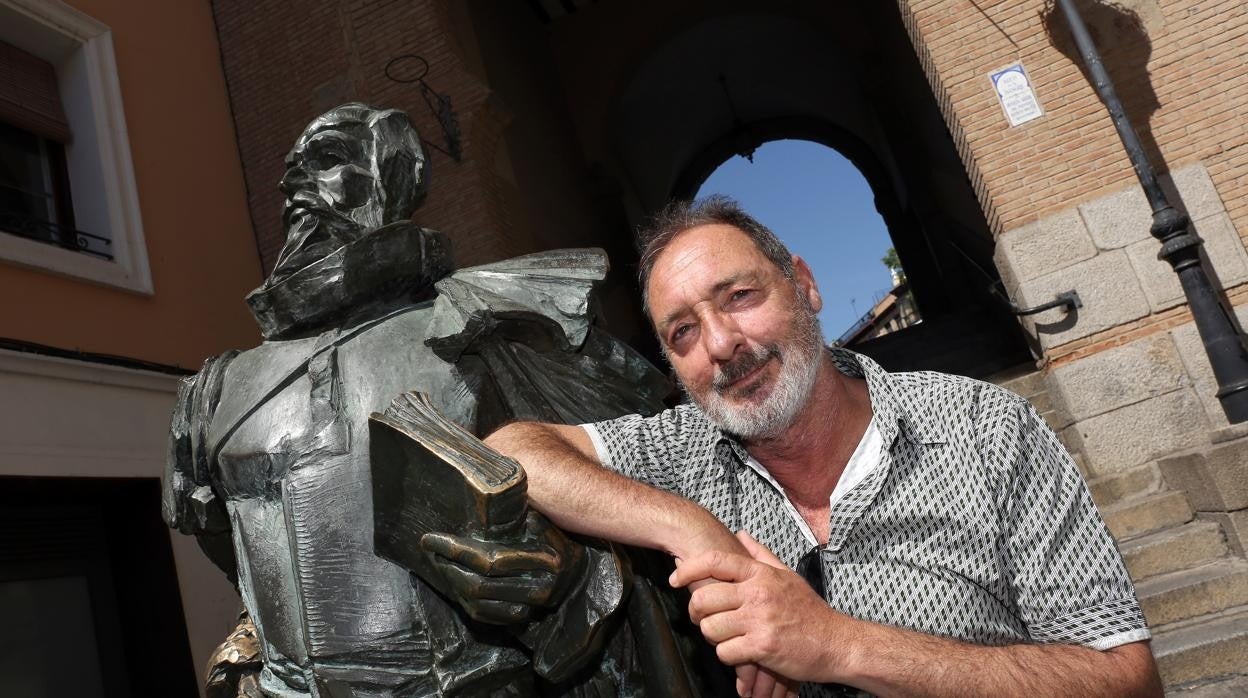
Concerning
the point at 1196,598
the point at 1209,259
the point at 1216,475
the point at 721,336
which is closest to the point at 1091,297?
the point at 1209,259

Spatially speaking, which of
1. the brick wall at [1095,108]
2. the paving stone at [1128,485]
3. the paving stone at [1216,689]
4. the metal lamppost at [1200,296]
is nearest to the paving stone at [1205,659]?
the paving stone at [1216,689]

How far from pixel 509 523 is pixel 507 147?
8.97m

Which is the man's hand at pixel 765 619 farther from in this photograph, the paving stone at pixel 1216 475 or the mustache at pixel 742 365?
the paving stone at pixel 1216 475

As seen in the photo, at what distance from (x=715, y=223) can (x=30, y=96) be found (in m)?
7.82

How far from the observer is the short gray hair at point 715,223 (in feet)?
5.96

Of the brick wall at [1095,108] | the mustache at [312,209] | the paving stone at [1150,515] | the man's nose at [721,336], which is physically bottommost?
the paving stone at [1150,515]

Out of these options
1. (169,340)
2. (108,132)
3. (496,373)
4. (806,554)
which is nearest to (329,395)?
(496,373)

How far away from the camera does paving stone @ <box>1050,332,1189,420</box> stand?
21.1 feet

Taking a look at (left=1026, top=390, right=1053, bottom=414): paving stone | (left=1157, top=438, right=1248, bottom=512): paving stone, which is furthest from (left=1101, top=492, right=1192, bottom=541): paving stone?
(left=1026, top=390, right=1053, bottom=414): paving stone

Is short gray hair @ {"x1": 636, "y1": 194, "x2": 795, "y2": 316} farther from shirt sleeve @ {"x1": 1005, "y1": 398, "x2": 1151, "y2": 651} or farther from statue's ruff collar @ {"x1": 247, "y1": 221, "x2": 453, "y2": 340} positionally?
shirt sleeve @ {"x1": 1005, "y1": 398, "x2": 1151, "y2": 651}

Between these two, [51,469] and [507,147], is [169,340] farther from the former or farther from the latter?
[507,147]

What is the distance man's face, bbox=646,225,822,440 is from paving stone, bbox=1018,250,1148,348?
220 inches

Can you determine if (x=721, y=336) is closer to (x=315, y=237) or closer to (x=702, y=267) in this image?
(x=702, y=267)

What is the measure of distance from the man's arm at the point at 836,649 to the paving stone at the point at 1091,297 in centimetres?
587
